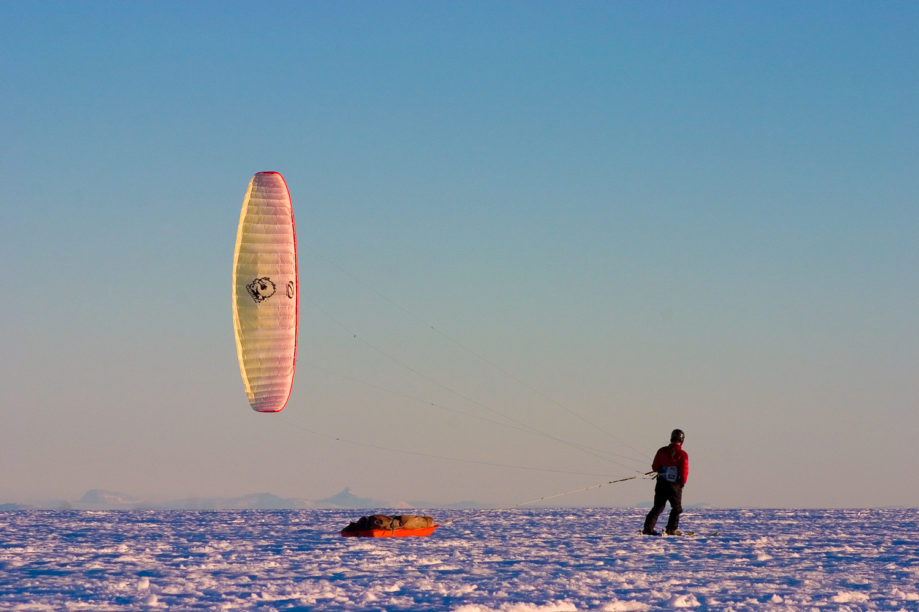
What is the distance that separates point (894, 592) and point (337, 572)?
7.47 m

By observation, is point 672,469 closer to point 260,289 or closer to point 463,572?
point 463,572

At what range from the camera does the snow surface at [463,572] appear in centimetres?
1266

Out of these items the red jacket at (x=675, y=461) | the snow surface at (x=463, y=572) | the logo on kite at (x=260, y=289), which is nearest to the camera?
the snow surface at (x=463, y=572)

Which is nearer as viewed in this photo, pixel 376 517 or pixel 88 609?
pixel 88 609

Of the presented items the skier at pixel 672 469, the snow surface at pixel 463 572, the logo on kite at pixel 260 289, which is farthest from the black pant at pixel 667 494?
the logo on kite at pixel 260 289

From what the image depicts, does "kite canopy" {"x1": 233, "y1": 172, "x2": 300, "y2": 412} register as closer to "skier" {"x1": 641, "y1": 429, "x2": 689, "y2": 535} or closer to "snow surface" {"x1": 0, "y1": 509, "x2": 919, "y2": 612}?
"snow surface" {"x1": 0, "y1": 509, "x2": 919, "y2": 612}

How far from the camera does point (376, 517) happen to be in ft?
71.6

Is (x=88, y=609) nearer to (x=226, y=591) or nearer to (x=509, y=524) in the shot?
(x=226, y=591)

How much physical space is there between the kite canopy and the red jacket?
921cm

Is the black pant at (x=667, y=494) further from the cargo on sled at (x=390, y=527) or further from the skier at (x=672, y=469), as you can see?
the cargo on sled at (x=390, y=527)

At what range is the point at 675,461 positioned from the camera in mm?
20438

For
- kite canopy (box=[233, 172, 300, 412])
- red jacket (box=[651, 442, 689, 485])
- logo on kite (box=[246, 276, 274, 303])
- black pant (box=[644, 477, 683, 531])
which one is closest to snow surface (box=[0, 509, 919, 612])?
black pant (box=[644, 477, 683, 531])

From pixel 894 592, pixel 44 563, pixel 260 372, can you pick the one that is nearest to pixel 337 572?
pixel 44 563

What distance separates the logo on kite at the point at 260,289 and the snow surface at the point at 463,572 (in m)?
5.34
